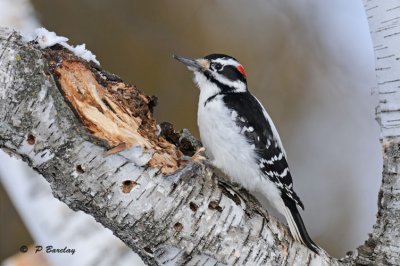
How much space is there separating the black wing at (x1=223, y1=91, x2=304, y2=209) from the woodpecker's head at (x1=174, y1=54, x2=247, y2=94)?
0.45 ft

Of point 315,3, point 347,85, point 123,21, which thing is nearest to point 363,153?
point 347,85

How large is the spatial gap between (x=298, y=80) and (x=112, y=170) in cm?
295

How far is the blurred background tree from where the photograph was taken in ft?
13.5

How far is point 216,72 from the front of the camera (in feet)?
8.83

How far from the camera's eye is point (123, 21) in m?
4.11

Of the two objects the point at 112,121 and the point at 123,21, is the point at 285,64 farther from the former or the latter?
the point at 112,121

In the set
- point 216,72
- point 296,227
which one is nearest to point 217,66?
point 216,72

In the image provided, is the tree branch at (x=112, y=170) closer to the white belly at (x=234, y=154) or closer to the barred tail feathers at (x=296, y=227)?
the barred tail feathers at (x=296, y=227)

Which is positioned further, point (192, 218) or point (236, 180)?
point (236, 180)

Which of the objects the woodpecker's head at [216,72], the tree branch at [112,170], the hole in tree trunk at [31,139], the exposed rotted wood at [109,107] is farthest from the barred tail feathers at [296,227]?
the hole in tree trunk at [31,139]

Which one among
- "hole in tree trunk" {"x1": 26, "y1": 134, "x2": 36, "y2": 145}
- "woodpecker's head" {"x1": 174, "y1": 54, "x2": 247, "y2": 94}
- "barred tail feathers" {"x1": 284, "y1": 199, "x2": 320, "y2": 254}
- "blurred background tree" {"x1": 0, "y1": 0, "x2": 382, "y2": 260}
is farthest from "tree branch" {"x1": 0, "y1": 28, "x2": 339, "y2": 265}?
"blurred background tree" {"x1": 0, "y1": 0, "x2": 382, "y2": 260}

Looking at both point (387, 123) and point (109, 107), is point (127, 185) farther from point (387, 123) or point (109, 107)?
point (387, 123)

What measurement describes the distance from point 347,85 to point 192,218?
2929mm

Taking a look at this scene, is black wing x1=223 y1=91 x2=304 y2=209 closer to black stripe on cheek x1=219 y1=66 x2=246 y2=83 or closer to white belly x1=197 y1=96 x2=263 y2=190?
white belly x1=197 y1=96 x2=263 y2=190
